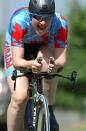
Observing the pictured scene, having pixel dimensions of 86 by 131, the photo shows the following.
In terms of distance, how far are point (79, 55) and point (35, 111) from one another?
1595 inches

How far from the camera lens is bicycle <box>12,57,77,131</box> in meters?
8.64

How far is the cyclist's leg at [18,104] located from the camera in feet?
29.3

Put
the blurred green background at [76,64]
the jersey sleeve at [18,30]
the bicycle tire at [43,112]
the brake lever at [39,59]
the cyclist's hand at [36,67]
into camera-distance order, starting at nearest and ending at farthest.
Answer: the brake lever at [39,59]
the cyclist's hand at [36,67]
the bicycle tire at [43,112]
the jersey sleeve at [18,30]
the blurred green background at [76,64]

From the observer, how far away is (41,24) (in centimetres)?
864

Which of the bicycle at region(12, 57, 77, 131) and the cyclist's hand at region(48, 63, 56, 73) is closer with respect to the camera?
the cyclist's hand at region(48, 63, 56, 73)

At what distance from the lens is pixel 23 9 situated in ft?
30.2

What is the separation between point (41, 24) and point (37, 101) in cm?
94

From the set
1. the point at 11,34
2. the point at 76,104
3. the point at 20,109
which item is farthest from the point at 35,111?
the point at 76,104

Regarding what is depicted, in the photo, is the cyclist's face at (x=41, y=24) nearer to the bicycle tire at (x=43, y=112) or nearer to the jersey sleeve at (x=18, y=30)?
the jersey sleeve at (x=18, y=30)

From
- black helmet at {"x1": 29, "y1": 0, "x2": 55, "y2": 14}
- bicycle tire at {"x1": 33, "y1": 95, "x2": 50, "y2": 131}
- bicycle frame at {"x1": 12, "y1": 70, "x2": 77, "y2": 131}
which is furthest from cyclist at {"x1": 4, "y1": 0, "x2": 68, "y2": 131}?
bicycle tire at {"x1": 33, "y1": 95, "x2": 50, "y2": 131}

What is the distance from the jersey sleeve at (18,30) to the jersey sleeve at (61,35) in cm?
52

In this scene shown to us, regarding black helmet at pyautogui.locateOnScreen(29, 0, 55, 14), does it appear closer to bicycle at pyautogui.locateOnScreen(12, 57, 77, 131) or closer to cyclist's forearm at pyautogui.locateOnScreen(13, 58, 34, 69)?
cyclist's forearm at pyautogui.locateOnScreen(13, 58, 34, 69)

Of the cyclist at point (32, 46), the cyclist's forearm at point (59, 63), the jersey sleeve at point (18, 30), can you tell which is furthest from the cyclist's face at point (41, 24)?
the cyclist's forearm at point (59, 63)

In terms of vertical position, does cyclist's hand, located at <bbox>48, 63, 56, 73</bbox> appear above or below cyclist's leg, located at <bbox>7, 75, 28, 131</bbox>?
above
